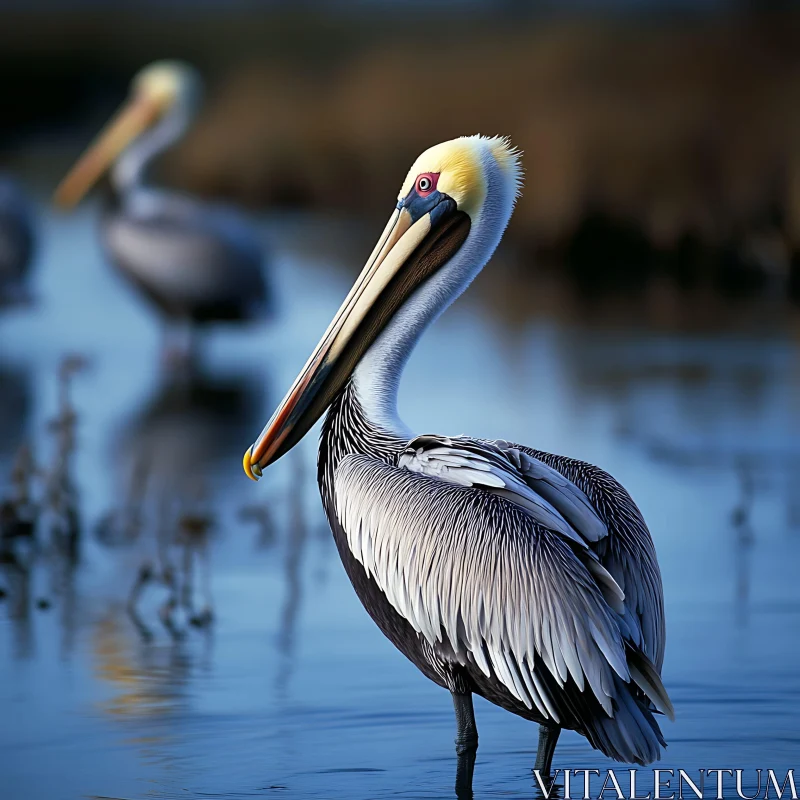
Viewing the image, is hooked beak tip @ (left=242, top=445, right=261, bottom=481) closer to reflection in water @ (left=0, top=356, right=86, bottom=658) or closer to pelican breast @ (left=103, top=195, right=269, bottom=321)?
reflection in water @ (left=0, top=356, right=86, bottom=658)

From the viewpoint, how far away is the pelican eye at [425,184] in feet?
13.5

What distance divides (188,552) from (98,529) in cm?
114

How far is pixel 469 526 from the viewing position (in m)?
3.55

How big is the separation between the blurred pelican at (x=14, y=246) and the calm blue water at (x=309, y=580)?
39 centimetres

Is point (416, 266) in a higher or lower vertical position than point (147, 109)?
lower

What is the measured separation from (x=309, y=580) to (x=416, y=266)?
5.95 feet

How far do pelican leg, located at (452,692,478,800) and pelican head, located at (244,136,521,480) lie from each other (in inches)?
29.0

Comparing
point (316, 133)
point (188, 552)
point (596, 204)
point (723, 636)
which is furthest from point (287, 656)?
point (316, 133)

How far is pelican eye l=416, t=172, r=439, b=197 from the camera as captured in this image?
4117mm

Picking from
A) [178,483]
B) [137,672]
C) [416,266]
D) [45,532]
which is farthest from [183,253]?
[416,266]

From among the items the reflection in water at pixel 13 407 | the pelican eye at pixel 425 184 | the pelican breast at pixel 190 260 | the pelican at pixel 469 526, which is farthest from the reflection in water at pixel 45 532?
the pelican breast at pixel 190 260

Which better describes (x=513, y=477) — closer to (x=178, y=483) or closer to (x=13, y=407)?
(x=178, y=483)

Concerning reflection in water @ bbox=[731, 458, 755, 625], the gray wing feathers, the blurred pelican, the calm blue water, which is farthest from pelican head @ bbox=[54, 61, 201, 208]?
the gray wing feathers

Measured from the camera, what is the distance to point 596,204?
49.6 ft
